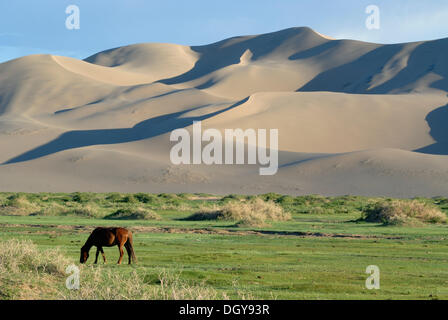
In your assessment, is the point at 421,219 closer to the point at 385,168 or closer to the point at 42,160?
the point at 385,168

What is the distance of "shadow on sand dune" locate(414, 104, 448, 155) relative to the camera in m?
121

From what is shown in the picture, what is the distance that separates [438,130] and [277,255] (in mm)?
112245

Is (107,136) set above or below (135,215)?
above

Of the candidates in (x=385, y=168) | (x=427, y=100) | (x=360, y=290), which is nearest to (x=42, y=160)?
(x=385, y=168)

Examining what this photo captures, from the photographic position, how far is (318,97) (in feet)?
470

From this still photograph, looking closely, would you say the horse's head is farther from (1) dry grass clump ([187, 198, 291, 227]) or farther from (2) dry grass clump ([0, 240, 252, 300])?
(1) dry grass clump ([187, 198, 291, 227])

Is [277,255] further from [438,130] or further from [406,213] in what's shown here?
[438,130]

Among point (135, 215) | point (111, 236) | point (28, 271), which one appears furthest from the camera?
point (135, 215)

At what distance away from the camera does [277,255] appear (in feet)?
68.9

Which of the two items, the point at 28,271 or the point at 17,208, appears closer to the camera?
the point at 28,271

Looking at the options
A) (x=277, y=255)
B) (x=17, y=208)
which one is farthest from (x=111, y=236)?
(x=17, y=208)

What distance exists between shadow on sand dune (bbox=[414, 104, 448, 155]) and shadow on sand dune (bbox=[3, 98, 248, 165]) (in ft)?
109

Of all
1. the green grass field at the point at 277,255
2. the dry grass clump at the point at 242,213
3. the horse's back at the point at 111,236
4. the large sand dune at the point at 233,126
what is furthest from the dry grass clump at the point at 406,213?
the large sand dune at the point at 233,126
